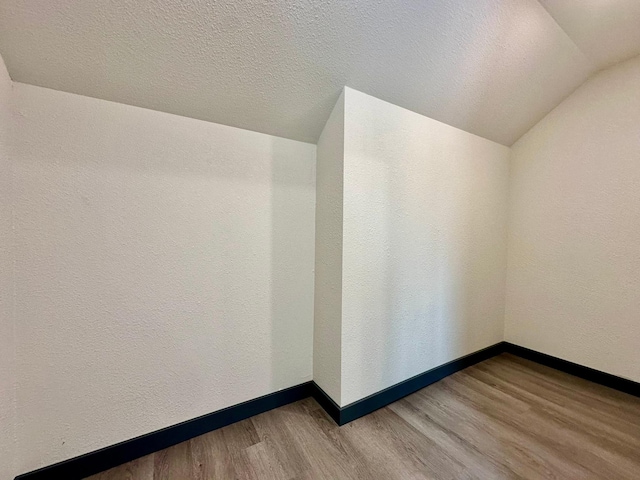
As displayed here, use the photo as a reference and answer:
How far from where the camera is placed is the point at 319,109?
153 cm

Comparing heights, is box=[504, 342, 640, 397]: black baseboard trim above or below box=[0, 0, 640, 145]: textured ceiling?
below

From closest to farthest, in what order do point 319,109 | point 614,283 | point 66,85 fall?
point 66,85 → point 319,109 → point 614,283

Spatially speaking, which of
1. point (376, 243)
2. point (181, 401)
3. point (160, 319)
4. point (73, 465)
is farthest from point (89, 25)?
point (73, 465)

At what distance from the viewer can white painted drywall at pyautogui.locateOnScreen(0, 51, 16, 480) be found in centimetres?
97

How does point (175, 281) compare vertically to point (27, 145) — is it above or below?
below

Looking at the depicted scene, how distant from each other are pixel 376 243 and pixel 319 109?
0.88 m

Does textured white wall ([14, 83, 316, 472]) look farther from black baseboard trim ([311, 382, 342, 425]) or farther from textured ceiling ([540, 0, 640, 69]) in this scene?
textured ceiling ([540, 0, 640, 69])

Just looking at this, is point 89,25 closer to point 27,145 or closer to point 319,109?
point 27,145

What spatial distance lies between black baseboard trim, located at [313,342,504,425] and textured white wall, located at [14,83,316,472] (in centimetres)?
31

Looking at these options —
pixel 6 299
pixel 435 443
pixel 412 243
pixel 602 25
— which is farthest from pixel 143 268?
pixel 602 25

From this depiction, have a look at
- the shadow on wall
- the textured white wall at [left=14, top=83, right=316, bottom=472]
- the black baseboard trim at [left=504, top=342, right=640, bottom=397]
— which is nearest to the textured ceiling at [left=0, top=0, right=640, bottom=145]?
the textured white wall at [left=14, top=83, right=316, bottom=472]

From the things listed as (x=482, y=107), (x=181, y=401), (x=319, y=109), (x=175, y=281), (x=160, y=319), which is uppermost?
(x=482, y=107)

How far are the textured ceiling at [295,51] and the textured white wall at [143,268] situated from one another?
0.46ft

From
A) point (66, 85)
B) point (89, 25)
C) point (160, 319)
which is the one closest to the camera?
point (89, 25)
